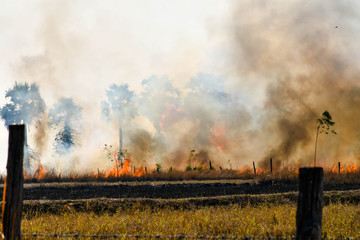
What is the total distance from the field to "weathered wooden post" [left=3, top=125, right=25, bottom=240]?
3168 millimetres

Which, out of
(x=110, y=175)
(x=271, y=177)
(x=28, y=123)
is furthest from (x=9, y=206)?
(x=28, y=123)

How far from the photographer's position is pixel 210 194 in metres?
16.5

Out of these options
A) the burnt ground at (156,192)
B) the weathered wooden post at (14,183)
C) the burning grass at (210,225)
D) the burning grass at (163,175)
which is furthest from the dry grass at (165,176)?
the weathered wooden post at (14,183)

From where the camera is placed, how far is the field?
917 centimetres

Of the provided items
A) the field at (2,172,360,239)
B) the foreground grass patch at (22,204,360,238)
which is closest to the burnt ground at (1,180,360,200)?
the field at (2,172,360,239)

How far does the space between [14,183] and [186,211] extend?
6.98 metres

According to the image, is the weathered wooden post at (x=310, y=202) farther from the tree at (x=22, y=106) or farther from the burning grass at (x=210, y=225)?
the tree at (x=22, y=106)

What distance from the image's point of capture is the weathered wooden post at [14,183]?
19.5 ft

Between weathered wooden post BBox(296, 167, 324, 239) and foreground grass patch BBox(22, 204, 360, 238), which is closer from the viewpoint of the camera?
weathered wooden post BBox(296, 167, 324, 239)

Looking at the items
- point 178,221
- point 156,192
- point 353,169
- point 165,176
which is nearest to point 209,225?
point 178,221

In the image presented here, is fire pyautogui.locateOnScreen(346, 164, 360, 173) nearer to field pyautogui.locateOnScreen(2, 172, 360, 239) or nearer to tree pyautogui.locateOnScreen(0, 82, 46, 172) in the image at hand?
field pyautogui.locateOnScreen(2, 172, 360, 239)

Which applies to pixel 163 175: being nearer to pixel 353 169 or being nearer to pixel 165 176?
pixel 165 176

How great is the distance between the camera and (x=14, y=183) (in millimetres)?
5949

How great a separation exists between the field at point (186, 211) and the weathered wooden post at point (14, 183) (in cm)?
317
